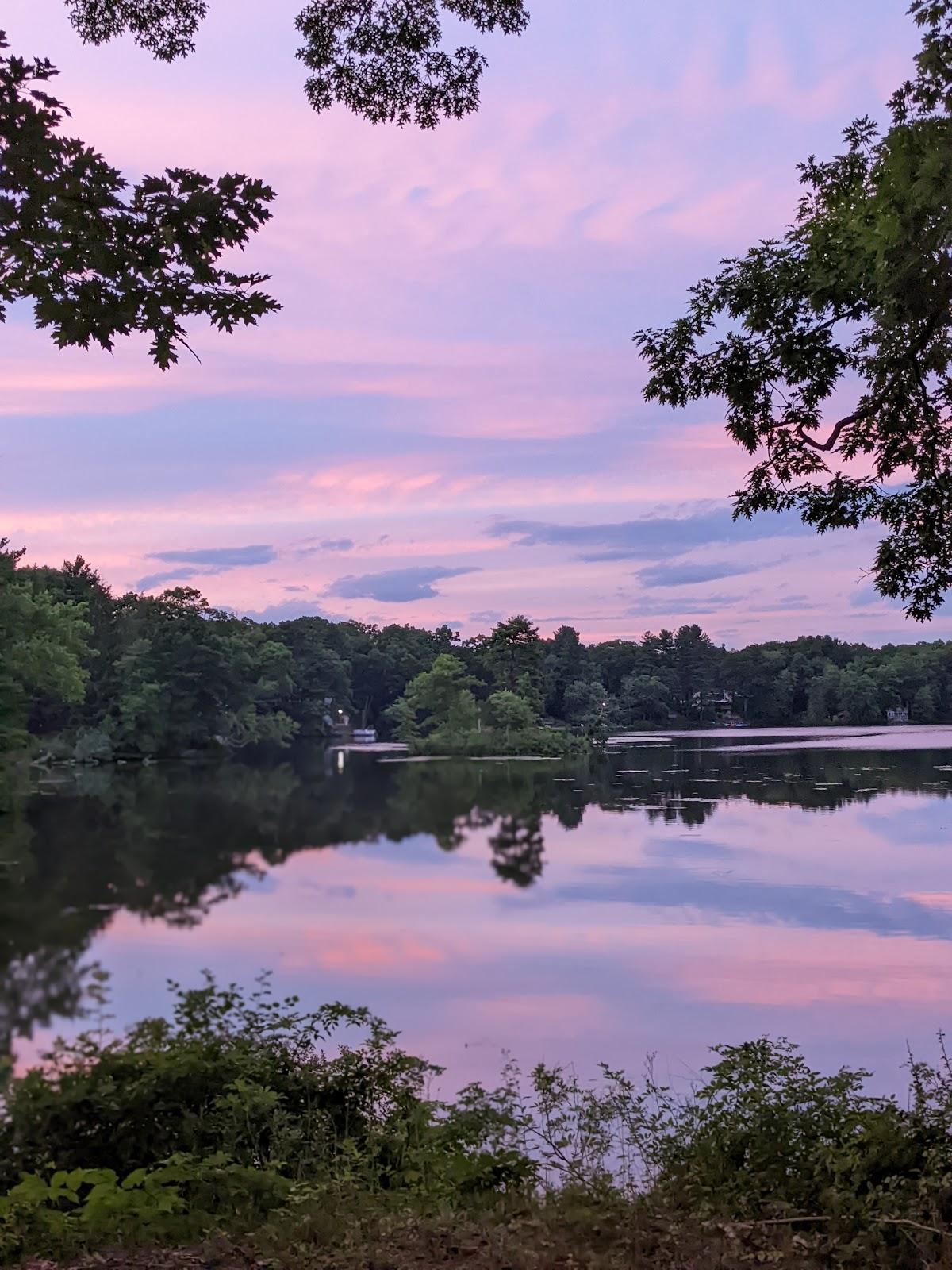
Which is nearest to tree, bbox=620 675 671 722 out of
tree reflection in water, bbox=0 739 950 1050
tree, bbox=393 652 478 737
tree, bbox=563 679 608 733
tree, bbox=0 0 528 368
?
tree, bbox=563 679 608 733

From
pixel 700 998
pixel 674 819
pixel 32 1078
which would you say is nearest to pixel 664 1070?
pixel 700 998

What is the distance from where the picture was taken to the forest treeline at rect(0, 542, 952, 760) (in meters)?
46.8

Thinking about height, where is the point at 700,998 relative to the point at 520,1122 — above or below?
below

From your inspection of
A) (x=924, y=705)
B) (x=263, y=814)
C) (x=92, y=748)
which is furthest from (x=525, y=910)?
(x=924, y=705)

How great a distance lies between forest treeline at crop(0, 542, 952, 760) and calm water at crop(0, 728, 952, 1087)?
7.79 metres

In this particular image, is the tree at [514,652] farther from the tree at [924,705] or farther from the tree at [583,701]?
the tree at [924,705]

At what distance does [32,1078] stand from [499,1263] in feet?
12.2

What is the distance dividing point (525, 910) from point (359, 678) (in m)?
67.1

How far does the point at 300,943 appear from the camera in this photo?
59.8 feet

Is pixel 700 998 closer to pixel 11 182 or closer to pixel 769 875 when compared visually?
pixel 769 875

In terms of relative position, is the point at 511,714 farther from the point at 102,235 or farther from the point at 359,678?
the point at 102,235

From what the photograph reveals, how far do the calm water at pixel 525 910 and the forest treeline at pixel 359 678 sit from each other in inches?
307

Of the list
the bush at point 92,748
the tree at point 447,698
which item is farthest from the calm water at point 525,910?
the tree at point 447,698

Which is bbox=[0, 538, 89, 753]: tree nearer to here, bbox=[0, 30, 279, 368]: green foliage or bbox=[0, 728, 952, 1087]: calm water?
bbox=[0, 728, 952, 1087]: calm water
